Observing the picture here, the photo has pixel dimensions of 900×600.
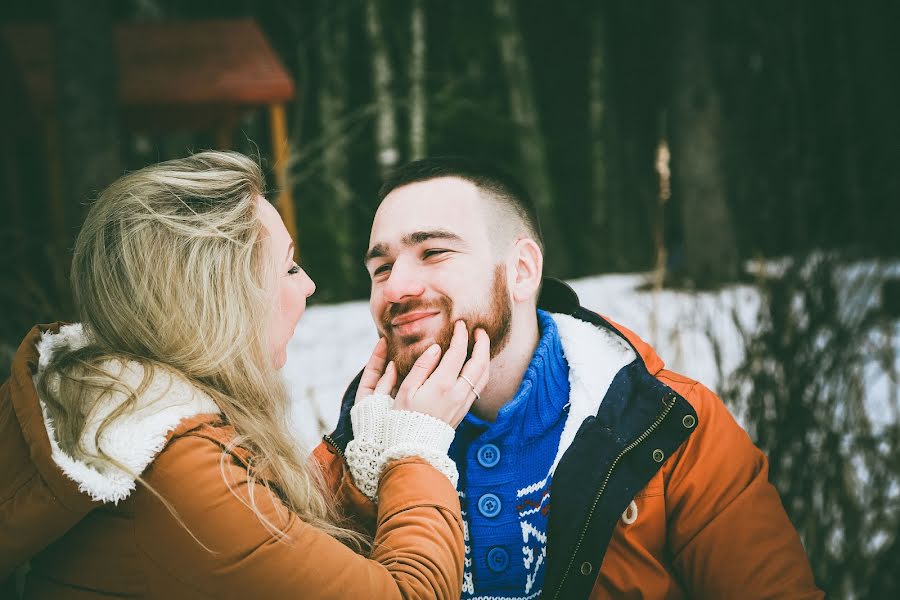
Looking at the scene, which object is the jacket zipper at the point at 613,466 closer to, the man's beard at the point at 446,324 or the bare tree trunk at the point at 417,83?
the man's beard at the point at 446,324

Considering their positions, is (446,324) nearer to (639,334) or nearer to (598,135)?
(639,334)

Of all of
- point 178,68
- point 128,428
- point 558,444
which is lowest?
point 558,444

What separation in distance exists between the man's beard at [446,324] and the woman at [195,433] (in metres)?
0.15

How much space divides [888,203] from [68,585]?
10.6 feet

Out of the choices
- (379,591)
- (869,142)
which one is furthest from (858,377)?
(379,591)

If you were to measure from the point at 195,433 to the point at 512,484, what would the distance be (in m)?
0.92

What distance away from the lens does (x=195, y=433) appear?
1.47 metres

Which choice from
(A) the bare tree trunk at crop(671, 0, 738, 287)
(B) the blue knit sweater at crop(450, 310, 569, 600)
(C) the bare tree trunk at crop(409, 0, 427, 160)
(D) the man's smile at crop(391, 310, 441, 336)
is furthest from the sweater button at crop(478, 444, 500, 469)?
(C) the bare tree trunk at crop(409, 0, 427, 160)

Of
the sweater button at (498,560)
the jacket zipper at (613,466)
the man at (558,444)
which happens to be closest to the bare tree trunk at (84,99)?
the man at (558,444)

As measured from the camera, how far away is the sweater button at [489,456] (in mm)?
2072

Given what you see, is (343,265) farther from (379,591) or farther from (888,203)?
(379,591)

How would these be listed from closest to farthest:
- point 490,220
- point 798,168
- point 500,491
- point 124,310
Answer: point 124,310 → point 500,491 → point 490,220 → point 798,168

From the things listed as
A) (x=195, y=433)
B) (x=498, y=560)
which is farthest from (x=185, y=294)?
(x=498, y=560)

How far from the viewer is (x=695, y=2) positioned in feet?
28.0
